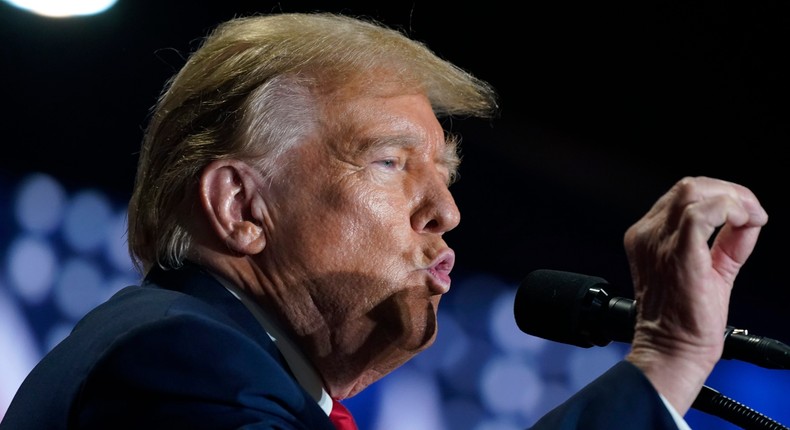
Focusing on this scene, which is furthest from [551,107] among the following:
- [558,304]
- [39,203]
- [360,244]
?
[558,304]

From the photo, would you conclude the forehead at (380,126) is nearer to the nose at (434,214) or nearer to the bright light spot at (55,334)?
the nose at (434,214)

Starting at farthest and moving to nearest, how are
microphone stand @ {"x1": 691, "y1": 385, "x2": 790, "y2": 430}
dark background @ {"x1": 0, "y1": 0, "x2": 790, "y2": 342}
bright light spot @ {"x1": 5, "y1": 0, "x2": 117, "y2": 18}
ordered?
dark background @ {"x1": 0, "y1": 0, "x2": 790, "y2": 342} < bright light spot @ {"x1": 5, "y1": 0, "x2": 117, "y2": 18} < microphone stand @ {"x1": 691, "y1": 385, "x2": 790, "y2": 430}

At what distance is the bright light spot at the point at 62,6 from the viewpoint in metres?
2.50

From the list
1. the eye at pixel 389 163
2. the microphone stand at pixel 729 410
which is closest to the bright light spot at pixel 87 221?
the eye at pixel 389 163

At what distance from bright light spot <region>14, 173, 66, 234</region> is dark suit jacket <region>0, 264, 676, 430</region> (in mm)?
1319

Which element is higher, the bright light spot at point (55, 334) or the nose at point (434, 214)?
the nose at point (434, 214)

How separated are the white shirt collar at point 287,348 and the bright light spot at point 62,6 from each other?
1.34 m

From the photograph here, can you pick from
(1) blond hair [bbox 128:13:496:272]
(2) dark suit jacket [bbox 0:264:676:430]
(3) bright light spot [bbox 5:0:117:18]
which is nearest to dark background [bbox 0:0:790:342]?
(3) bright light spot [bbox 5:0:117:18]

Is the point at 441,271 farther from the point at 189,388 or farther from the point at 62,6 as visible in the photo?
the point at 62,6

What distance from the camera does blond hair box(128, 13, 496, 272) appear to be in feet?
5.20

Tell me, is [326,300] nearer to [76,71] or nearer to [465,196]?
[76,71]

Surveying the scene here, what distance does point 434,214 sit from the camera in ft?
5.07

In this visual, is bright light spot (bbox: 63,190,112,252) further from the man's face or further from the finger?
the finger

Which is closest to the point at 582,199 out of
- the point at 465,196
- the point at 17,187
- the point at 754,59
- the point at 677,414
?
the point at 465,196
